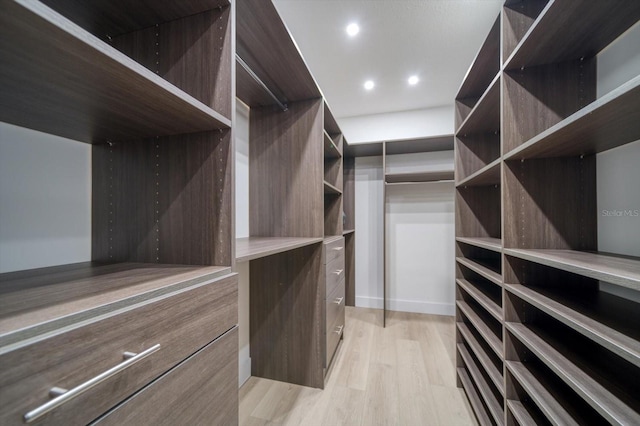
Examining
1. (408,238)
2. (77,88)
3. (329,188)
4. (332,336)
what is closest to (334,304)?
(332,336)

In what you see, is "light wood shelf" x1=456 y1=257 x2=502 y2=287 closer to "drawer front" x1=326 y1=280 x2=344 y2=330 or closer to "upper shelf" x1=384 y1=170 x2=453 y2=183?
"drawer front" x1=326 y1=280 x2=344 y2=330

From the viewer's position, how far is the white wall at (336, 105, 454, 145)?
9.35 feet

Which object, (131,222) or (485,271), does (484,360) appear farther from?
(131,222)

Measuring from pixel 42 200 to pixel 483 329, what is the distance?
188cm

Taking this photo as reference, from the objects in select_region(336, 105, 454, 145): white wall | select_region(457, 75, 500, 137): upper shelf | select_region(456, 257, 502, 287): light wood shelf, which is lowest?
select_region(456, 257, 502, 287): light wood shelf

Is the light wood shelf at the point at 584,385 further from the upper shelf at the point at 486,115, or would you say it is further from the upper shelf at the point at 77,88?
the upper shelf at the point at 77,88

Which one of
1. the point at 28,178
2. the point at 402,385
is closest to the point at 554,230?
the point at 402,385

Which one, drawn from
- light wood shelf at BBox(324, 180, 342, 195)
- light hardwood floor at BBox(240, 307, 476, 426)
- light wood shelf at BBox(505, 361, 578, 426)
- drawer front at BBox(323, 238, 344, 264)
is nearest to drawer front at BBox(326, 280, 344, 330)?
drawer front at BBox(323, 238, 344, 264)

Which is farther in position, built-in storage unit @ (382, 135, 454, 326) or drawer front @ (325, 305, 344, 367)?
built-in storage unit @ (382, 135, 454, 326)

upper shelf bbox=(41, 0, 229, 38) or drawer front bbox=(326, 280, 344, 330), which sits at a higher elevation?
upper shelf bbox=(41, 0, 229, 38)

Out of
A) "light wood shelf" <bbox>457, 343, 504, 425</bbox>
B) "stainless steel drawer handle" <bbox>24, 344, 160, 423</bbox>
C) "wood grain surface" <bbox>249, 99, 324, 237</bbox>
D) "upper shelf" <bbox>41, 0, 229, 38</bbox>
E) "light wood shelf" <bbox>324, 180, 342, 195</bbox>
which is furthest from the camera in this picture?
"light wood shelf" <bbox>324, 180, 342, 195</bbox>

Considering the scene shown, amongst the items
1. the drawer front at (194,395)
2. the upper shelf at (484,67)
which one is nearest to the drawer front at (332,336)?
the drawer front at (194,395)

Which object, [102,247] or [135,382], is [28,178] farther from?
[135,382]

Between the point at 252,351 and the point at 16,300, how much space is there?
1581 mm
